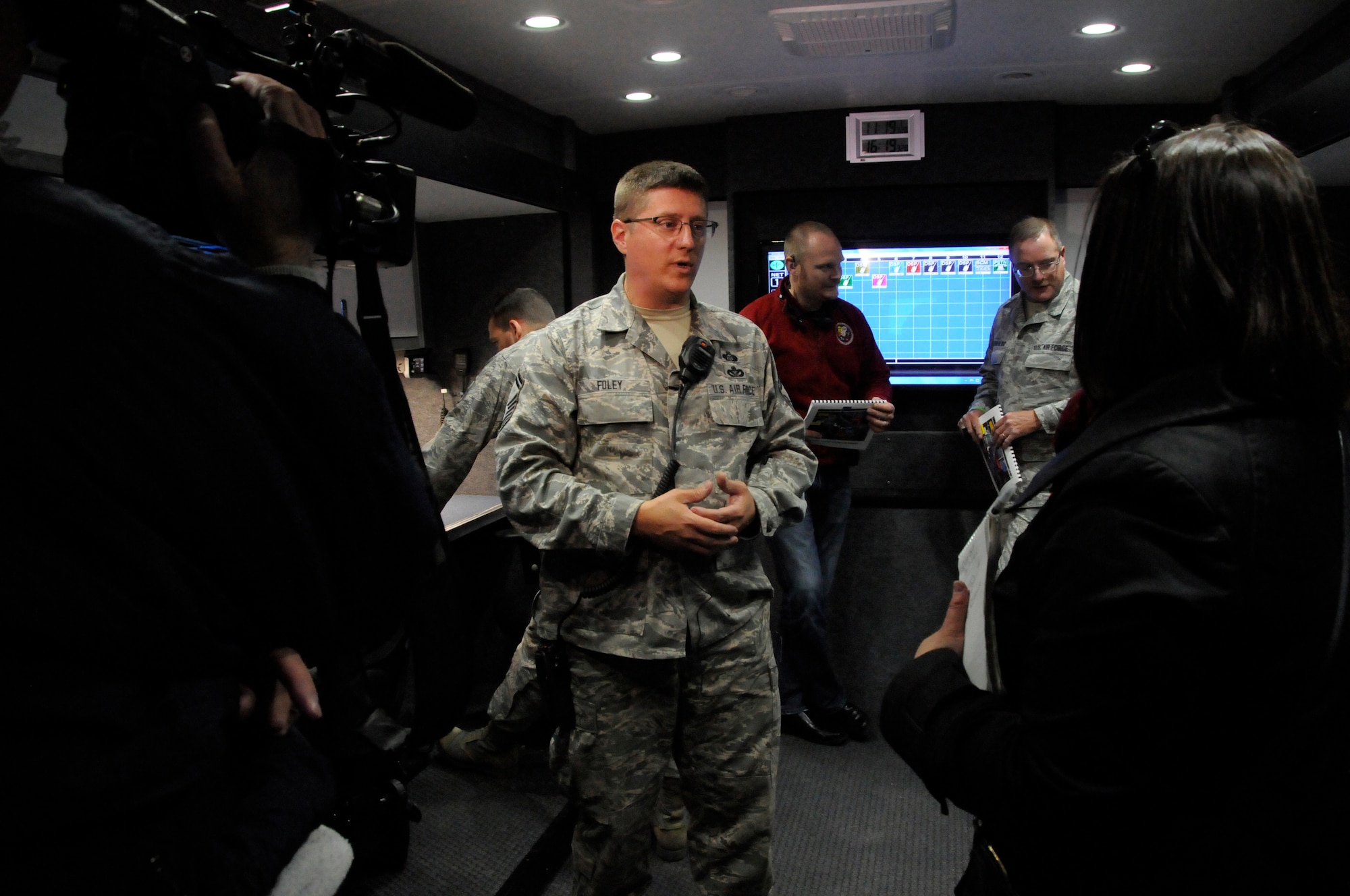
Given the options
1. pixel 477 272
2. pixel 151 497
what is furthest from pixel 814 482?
pixel 151 497

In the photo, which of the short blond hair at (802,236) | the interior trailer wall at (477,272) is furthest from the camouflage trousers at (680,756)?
the interior trailer wall at (477,272)

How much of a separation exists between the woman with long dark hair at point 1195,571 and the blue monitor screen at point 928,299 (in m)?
3.49

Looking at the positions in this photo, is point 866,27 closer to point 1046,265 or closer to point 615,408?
point 1046,265

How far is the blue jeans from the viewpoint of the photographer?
2.90m

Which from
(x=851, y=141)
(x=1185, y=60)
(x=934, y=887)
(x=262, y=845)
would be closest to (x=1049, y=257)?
(x=1185, y=60)

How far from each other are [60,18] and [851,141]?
4.06 m

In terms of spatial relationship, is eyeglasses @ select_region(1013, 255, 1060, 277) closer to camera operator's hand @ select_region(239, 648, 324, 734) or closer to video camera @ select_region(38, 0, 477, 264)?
video camera @ select_region(38, 0, 477, 264)

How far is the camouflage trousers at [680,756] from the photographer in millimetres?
1646

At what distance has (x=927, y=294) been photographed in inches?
170

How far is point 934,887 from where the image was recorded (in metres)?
2.22

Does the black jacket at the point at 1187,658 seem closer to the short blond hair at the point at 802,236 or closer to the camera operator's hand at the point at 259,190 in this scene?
the camera operator's hand at the point at 259,190

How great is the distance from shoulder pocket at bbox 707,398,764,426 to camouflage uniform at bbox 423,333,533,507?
770 mm

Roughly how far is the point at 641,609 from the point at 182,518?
109 centimetres

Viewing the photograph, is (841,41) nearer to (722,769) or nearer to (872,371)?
(872,371)
